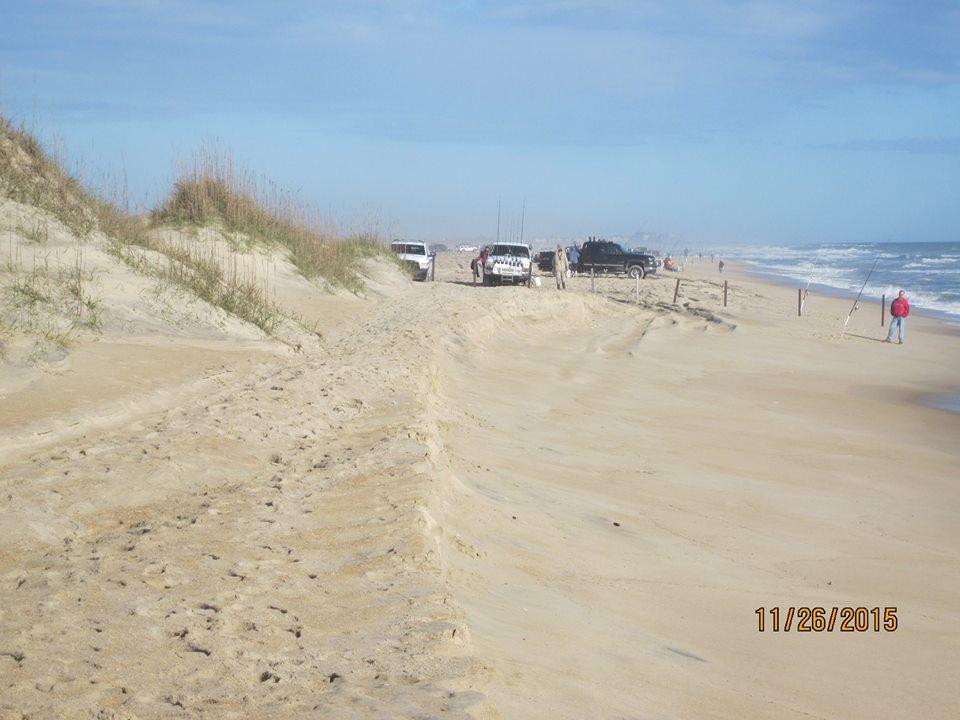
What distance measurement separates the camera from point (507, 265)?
32406 millimetres

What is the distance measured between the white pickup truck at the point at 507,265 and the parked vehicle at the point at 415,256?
7.21 feet

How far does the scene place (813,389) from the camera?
15.8 meters

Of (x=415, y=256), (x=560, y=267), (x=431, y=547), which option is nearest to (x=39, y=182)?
(x=431, y=547)

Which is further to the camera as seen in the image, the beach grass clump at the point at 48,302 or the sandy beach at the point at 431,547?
the beach grass clump at the point at 48,302

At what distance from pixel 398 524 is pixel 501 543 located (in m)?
0.88

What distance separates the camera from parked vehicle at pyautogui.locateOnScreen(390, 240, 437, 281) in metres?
32.0

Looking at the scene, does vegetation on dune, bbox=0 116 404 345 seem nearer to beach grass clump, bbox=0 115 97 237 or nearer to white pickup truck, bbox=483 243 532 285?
beach grass clump, bbox=0 115 97 237

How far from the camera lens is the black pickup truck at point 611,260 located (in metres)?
42.2

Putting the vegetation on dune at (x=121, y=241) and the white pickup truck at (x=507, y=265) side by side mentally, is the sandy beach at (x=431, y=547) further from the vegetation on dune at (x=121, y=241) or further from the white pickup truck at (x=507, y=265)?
the white pickup truck at (x=507, y=265)

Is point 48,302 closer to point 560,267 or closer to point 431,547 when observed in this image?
point 431,547

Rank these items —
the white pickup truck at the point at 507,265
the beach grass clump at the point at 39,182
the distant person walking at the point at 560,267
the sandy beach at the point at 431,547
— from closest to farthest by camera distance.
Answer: the sandy beach at the point at 431,547 → the beach grass clump at the point at 39,182 → the distant person walking at the point at 560,267 → the white pickup truck at the point at 507,265
